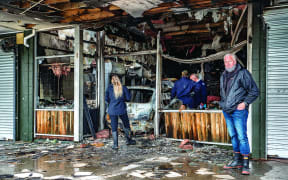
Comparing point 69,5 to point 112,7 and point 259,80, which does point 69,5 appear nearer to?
point 112,7

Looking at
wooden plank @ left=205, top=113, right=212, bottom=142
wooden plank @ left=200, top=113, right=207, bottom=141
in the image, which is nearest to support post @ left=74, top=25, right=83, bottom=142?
wooden plank @ left=200, top=113, right=207, bottom=141

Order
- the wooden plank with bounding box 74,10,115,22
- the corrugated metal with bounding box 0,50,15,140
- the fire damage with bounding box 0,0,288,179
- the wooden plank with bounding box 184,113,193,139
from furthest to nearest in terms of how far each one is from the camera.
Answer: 1. the corrugated metal with bounding box 0,50,15,140
2. the wooden plank with bounding box 184,113,193,139
3. the wooden plank with bounding box 74,10,115,22
4. the fire damage with bounding box 0,0,288,179

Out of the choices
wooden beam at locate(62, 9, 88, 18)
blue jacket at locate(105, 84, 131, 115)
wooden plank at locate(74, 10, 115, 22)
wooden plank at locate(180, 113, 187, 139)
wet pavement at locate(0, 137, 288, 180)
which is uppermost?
wooden beam at locate(62, 9, 88, 18)

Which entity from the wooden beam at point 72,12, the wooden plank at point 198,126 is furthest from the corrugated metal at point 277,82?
the wooden beam at point 72,12

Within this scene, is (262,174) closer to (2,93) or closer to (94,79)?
(94,79)

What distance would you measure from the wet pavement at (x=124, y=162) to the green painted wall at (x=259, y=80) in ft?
1.41

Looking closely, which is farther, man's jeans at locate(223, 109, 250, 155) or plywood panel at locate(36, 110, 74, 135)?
plywood panel at locate(36, 110, 74, 135)

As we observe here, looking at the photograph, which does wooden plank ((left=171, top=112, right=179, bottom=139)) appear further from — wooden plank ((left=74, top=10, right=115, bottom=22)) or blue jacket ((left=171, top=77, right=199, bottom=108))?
wooden plank ((left=74, top=10, right=115, bottom=22))

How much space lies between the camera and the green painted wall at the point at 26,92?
9.09 m

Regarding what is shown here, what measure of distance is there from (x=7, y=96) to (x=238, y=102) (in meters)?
7.96

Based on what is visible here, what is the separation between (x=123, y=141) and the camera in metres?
8.42

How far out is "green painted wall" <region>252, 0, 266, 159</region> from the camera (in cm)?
599

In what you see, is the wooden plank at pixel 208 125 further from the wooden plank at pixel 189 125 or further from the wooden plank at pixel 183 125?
the wooden plank at pixel 183 125

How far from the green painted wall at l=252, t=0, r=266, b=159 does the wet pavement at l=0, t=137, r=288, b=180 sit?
16.9 inches
